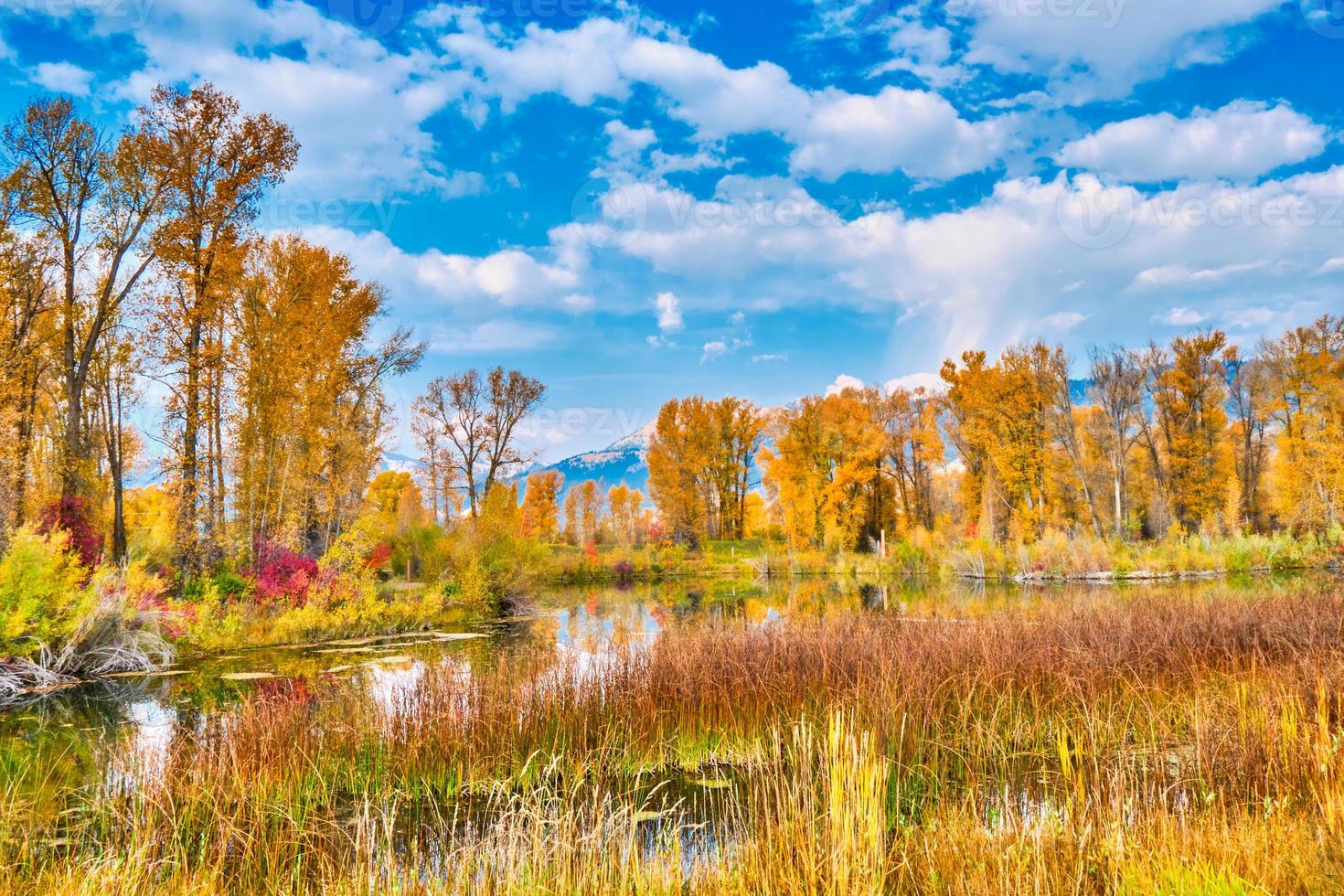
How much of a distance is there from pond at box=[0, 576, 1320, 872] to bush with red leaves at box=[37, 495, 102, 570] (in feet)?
11.9

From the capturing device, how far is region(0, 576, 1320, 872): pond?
4656 mm

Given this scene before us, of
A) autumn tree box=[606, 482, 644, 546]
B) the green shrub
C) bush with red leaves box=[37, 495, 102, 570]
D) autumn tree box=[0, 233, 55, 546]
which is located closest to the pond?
the green shrub

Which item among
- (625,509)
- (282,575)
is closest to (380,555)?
(282,575)

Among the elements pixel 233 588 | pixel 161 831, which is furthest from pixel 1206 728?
pixel 233 588

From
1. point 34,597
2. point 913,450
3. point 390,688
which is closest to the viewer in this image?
point 390,688

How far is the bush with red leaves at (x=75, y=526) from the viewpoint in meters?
13.1

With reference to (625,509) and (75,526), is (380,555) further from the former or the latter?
(625,509)

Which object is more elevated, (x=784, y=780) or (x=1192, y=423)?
(x=1192, y=423)

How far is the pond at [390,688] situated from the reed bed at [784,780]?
0.10m

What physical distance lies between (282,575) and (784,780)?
14.4 metres

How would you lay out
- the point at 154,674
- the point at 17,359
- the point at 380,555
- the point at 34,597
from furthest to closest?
the point at 380,555 < the point at 17,359 < the point at 154,674 < the point at 34,597

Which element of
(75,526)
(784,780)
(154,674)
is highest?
(75,526)

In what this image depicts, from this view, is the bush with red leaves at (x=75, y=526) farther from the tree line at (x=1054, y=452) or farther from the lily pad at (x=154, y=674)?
the tree line at (x=1054, y=452)

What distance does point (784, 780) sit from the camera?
140 inches
